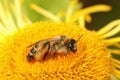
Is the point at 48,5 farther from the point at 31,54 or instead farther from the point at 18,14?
the point at 31,54

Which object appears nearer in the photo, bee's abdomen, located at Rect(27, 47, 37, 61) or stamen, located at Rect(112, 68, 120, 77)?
bee's abdomen, located at Rect(27, 47, 37, 61)

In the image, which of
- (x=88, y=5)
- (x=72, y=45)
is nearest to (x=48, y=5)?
(x=88, y=5)

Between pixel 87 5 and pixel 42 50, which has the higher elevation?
pixel 87 5

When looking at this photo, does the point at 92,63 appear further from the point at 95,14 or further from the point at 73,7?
the point at 95,14

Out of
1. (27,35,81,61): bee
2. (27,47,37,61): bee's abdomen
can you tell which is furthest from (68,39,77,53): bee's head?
(27,47,37,61): bee's abdomen

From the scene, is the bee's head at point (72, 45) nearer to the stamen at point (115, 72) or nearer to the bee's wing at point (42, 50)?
the bee's wing at point (42, 50)

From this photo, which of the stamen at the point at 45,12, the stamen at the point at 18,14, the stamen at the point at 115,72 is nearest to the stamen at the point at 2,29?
the stamen at the point at 18,14

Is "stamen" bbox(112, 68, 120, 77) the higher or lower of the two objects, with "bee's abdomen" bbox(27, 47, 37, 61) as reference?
lower

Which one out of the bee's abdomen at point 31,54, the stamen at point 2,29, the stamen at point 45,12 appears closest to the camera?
the bee's abdomen at point 31,54

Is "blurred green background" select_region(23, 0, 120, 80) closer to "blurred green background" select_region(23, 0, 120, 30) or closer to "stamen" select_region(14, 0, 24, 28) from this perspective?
"blurred green background" select_region(23, 0, 120, 30)

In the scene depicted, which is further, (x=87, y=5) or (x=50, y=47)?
(x=87, y=5)
